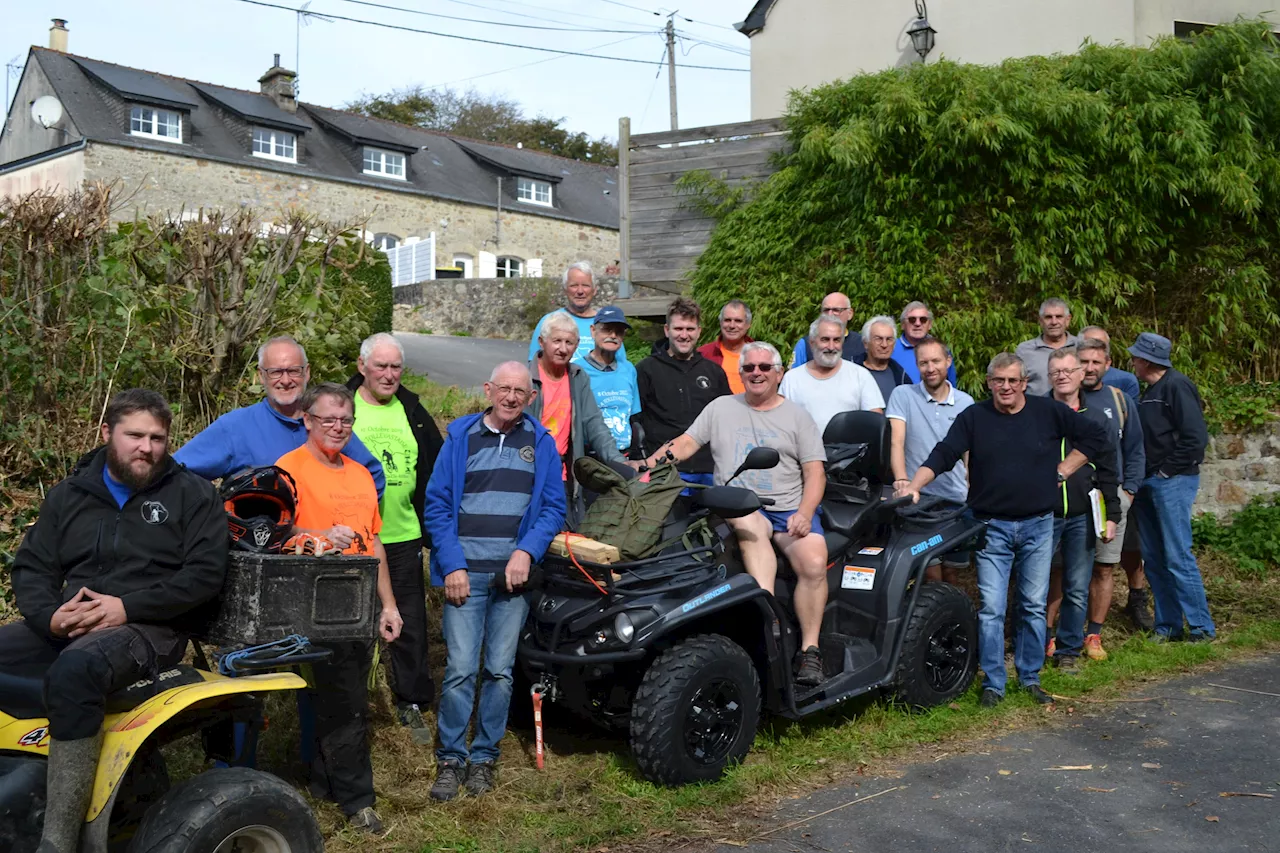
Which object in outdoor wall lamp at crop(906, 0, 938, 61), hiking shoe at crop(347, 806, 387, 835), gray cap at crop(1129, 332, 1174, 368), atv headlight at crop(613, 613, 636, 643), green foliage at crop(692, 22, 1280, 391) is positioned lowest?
hiking shoe at crop(347, 806, 387, 835)

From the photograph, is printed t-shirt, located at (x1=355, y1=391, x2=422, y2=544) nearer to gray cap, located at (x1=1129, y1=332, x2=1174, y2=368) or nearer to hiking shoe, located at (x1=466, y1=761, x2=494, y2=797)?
hiking shoe, located at (x1=466, y1=761, x2=494, y2=797)

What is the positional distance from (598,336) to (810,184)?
4471 mm

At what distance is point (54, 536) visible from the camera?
3.54m

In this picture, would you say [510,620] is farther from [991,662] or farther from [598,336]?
[991,662]

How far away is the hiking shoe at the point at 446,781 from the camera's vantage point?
15.4ft

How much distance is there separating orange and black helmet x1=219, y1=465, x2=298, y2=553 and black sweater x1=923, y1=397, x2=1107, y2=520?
3379 millimetres

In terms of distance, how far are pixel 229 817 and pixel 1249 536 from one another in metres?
8.28

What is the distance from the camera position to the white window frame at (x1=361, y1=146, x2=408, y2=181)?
34875mm

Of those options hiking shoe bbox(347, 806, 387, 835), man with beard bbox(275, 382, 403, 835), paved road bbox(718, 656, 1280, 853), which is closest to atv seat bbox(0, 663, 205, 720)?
man with beard bbox(275, 382, 403, 835)

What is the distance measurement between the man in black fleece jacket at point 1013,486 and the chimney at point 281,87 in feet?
108

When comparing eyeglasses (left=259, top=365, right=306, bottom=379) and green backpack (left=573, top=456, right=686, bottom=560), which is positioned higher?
eyeglasses (left=259, top=365, right=306, bottom=379)

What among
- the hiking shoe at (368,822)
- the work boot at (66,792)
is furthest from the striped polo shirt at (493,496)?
the work boot at (66,792)

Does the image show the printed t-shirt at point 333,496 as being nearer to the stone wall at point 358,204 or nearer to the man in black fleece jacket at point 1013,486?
the man in black fleece jacket at point 1013,486

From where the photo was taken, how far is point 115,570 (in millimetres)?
3570
